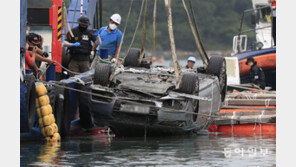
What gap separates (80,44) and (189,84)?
9.61 feet

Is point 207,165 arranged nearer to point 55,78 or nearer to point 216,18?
point 55,78

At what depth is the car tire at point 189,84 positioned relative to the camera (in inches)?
672

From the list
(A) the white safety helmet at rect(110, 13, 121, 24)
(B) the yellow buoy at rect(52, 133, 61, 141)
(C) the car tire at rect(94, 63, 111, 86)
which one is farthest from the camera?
(A) the white safety helmet at rect(110, 13, 121, 24)

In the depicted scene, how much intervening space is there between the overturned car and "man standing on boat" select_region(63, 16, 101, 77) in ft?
3.47

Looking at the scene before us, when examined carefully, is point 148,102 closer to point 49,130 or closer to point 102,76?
point 102,76

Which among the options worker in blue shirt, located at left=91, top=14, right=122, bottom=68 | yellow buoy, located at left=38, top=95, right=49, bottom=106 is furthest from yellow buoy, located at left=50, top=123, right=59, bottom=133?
worker in blue shirt, located at left=91, top=14, right=122, bottom=68

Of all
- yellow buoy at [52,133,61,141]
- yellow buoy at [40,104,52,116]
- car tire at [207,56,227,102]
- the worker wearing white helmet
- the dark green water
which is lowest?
the dark green water

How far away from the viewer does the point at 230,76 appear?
33.0 meters

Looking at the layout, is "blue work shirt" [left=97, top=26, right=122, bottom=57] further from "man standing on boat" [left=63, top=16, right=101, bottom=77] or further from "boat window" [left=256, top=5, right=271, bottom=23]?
"boat window" [left=256, top=5, right=271, bottom=23]

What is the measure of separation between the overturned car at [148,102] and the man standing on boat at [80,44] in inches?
41.6

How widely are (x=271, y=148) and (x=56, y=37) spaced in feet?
18.8

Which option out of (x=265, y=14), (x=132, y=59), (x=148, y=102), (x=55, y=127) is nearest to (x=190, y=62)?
(x=132, y=59)

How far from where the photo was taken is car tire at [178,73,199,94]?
1708 centimetres

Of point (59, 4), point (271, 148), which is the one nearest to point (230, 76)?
point (59, 4)
